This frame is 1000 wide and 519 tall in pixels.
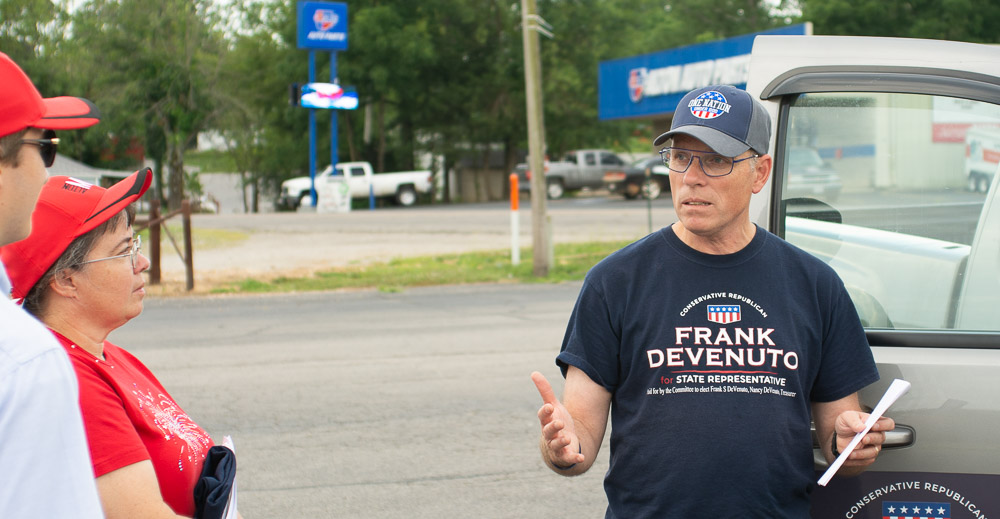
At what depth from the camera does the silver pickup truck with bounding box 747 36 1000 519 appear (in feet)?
7.94

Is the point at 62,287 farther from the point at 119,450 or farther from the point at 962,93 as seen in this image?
the point at 962,93

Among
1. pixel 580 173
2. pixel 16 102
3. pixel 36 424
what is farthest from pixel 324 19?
pixel 36 424

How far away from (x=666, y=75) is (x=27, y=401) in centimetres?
3045

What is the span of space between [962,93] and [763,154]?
0.54m

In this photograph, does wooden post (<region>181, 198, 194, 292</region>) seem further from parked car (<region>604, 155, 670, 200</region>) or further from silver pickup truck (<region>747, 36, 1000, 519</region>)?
parked car (<region>604, 155, 670, 200</region>)

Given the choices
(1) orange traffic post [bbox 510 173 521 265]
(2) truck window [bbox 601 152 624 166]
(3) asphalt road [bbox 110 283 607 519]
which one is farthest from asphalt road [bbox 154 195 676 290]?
(2) truck window [bbox 601 152 624 166]

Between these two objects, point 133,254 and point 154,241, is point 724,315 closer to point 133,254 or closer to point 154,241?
point 133,254

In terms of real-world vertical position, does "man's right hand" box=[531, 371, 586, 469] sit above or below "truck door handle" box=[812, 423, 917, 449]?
above

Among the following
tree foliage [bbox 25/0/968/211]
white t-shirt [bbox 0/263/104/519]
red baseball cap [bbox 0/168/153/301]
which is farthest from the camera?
tree foliage [bbox 25/0/968/211]

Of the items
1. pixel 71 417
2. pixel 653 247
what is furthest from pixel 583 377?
pixel 71 417

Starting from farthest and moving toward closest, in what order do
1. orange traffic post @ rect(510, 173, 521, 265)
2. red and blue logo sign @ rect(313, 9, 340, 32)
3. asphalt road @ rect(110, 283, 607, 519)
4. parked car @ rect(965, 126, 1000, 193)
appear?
red and blue logo sign @ rect(313, 9, 340, 32) < orange traffic post @ rect(510, 173, 521, 265) < asphalt road @ rect(110, 283, 607, 519) < parked car @ rect(965, 126, 1000, 193)

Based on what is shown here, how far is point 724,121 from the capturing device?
233 centimetres

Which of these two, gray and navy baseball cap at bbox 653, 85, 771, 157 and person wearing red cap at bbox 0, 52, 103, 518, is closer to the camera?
person wearing red cap at bbox 0, 52, 103, 518

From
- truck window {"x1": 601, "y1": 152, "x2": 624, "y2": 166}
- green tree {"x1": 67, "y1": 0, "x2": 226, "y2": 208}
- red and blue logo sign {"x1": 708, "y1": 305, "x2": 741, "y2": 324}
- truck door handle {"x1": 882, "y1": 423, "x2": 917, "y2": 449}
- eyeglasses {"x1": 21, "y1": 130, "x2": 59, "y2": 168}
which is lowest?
truck door handle {"x1": 882, "y1": 423, "x2": 917, "y2": 449}
